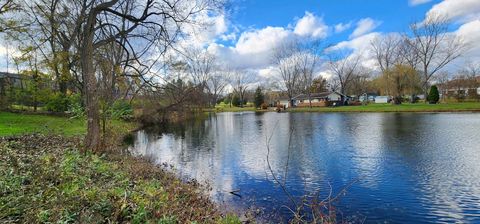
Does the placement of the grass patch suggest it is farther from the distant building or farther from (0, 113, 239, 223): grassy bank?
the distant building

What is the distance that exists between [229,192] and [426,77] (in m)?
56.4

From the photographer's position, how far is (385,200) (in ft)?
25.8

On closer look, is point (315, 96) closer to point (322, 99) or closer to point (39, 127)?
point (322, 99)

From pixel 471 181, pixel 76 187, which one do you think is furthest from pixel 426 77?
pixel 76 187

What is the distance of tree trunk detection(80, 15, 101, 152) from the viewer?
10820 millimetres

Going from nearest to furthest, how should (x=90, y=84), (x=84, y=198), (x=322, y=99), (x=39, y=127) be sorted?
(x=84, y=198)
(x=90, y=84)
(x=39, y=127)
(x=322, y=99)

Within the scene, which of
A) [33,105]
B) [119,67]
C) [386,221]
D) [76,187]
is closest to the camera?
[76,187]

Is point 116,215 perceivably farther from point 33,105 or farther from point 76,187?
point 33,105

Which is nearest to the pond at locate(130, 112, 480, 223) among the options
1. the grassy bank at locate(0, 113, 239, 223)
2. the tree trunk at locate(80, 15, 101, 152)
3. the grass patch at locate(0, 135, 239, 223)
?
the grass patch at locate(0, 135, 239, 223)

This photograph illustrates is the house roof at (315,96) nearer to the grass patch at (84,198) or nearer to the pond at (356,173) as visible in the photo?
the pond at (356,173)

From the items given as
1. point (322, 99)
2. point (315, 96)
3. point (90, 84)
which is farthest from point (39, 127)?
point (315, 96)

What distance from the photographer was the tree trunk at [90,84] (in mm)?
10820

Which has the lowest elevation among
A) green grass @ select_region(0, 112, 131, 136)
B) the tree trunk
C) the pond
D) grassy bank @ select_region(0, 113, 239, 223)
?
the pond

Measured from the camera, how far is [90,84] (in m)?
10.8
